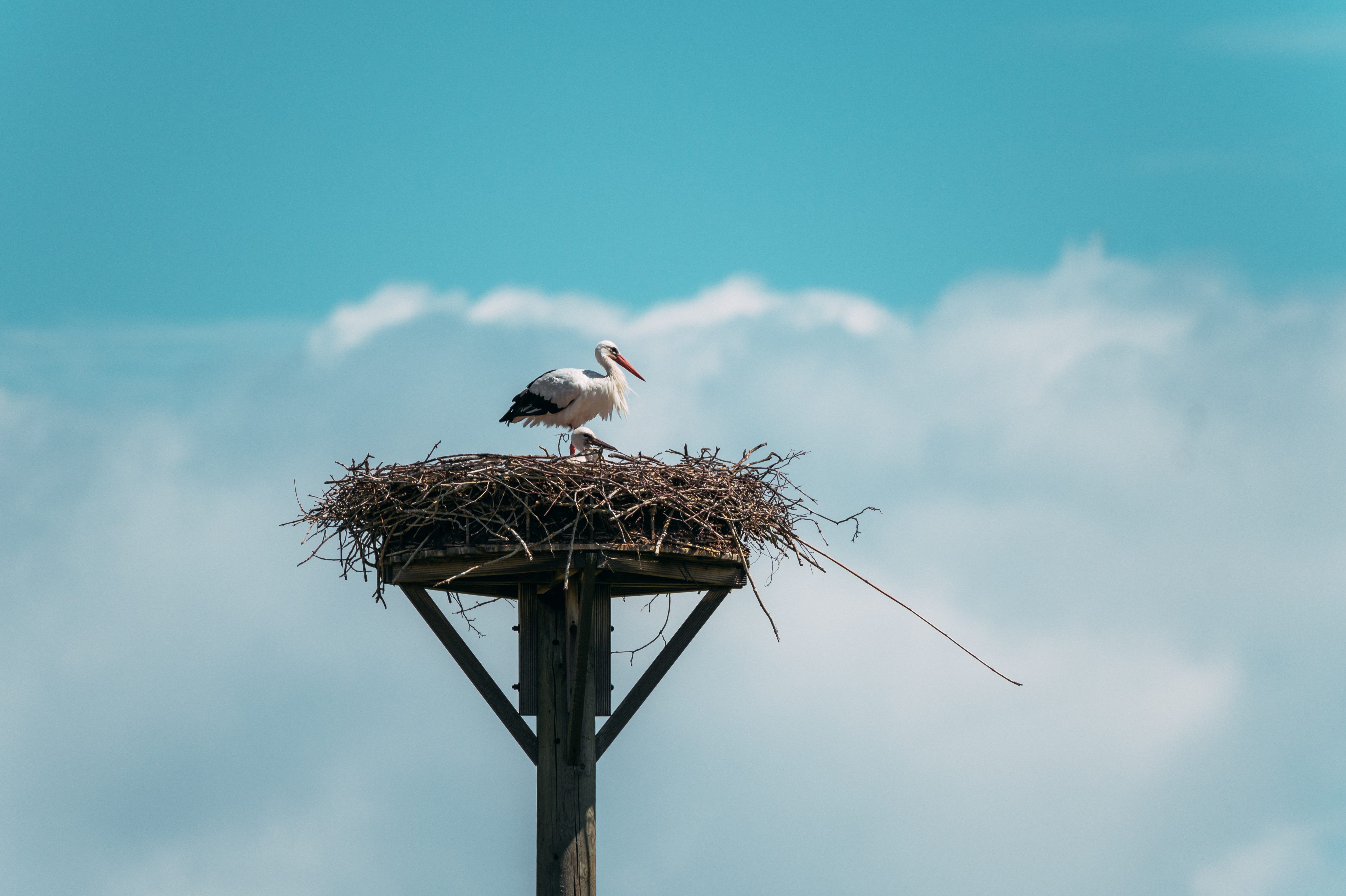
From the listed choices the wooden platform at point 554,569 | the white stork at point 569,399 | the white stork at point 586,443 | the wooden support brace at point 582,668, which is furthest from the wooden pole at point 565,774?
the white stork at point 569,399

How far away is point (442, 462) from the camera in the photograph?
7020 millimetres

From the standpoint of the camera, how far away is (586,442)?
811 centimetres

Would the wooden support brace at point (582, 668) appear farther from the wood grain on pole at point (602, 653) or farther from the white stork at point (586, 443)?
the white stork at point (586, 443)

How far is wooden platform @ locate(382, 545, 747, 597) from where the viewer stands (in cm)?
654

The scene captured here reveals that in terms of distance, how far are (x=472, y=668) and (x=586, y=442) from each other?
5.41 feet

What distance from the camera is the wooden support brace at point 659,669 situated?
22.9ft

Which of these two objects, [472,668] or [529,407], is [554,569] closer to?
[472,668]

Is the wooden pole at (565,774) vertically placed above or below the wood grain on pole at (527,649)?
below

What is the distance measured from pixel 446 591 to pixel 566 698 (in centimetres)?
98

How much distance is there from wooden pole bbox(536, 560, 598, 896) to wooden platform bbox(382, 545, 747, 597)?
137 mm

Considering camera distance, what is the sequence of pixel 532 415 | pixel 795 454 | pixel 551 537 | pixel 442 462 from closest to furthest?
1. pixel 551 537
2. pixel 442 462
3. pixel 795 454
4. pixel 532 415

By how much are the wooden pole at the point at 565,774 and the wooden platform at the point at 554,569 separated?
0.45 feet

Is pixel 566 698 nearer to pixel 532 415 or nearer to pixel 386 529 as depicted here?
pixel 386 529

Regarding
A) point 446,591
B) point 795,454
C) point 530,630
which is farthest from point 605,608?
point 795,454
